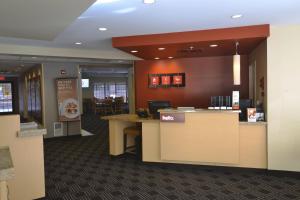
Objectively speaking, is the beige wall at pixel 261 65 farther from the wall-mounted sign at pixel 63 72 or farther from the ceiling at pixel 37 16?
the wall-mounted sign at pixel 63 72

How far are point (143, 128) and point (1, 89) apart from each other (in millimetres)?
12633

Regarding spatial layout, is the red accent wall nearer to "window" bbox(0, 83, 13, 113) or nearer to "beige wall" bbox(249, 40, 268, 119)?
"beige wall" bbox(249, 40, 268, 119)

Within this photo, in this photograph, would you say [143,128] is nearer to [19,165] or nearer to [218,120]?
[218,120]

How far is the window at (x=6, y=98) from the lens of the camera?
14398mm

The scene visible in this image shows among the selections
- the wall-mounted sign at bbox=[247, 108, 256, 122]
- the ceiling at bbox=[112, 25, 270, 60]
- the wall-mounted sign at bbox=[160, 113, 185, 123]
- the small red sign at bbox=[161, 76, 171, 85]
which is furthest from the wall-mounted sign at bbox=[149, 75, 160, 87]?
the wall-mounted sign at bbox=[247, 108, 256, 122]

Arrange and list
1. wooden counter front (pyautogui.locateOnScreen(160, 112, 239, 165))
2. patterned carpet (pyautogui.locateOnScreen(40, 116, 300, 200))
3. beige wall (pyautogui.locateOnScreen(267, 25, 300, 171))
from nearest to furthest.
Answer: patterned carpet (pyautogui.locateOnScreen(40, 116, 300, 200))
beige wall (pyautogui.locateOnScreen(267, 25, 300, 171))
wooden counter front (pyautogui.locateOnScreen(160, 112, 239, 165))

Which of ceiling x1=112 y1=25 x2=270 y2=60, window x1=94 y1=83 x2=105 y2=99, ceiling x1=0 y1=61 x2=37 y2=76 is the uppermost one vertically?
ceiling x1=0 y1=61 x2=37 y2=76

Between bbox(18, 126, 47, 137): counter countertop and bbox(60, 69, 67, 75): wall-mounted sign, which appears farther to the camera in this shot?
bbox(60, 69, 67, 75): wall-mounted sign

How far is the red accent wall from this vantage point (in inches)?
269

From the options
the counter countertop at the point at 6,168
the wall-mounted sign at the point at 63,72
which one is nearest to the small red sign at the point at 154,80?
the wall-mounted sign at the point at 63,72

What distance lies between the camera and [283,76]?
13.9 feet

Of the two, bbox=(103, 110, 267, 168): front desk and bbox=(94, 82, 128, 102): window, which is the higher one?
bbox=(94, 82, 128, 102): window

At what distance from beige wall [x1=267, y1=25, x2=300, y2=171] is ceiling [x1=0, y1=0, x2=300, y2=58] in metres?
0.31

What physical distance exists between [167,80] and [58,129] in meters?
3.72
